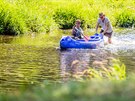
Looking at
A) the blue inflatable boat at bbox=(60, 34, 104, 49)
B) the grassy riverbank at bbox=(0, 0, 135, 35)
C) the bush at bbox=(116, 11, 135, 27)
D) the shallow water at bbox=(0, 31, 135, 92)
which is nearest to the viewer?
the shallow water at bbox=(0, 31, 135, 92)

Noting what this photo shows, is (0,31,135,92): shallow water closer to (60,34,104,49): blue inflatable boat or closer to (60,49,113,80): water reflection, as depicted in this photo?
(60,49,113,80): water reflection

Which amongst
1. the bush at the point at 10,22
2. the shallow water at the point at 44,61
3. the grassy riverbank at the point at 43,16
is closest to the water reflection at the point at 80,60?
the shallow water at the point at 44,61

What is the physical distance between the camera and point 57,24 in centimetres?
2798

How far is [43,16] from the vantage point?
87.8 ft

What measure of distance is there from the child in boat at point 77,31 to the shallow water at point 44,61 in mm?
802

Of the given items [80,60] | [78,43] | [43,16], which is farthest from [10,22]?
[80,60]

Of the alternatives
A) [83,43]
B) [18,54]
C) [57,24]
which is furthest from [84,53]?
[57,24]

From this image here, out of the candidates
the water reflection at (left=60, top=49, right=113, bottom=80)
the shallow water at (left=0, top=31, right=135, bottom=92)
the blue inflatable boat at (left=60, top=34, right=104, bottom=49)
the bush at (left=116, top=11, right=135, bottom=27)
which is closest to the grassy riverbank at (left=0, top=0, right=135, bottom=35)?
the bush at (left=116, top=11, right=135, bottom=27)

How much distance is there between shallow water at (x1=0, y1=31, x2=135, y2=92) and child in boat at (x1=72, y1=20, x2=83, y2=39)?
2.63 ft

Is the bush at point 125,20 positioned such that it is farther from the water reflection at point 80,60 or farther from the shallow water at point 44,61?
the water reflection at point 80,60

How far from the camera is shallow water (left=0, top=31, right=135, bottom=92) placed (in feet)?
35.0

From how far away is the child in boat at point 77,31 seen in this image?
1823 centimetres

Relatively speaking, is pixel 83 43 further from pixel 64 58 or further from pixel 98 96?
pixel 98 96

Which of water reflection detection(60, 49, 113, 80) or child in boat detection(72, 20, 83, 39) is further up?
child in boat detection(72, 20, 83, 39)
